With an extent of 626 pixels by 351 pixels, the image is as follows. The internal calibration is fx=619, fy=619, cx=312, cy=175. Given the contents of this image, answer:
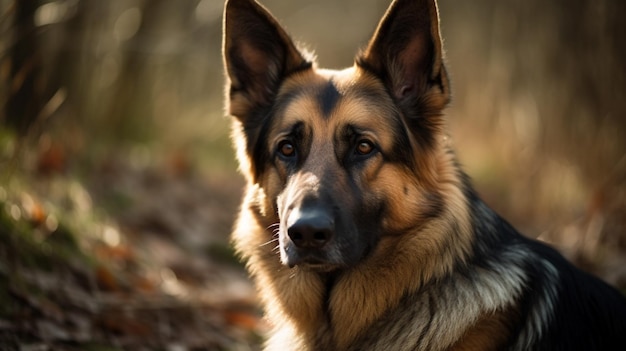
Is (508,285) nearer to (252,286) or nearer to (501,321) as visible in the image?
(501,321)

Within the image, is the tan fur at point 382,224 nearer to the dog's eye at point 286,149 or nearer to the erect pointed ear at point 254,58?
the dog's eye at point 286,149

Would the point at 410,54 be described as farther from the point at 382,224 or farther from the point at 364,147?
the point at 382,224

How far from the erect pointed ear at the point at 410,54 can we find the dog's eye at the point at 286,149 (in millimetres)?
703

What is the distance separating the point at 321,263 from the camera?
3.38 metres

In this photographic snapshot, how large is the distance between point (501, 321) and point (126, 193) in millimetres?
5160

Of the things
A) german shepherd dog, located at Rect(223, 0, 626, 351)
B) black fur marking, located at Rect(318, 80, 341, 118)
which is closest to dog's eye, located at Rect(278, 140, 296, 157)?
german shepherd dog, located at Rect(223, 0, 626, 351)

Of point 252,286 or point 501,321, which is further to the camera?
point 252,286

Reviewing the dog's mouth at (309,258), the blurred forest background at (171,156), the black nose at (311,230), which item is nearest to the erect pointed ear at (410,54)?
the black nose at (311,230)

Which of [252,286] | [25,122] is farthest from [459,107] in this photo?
[25,122]

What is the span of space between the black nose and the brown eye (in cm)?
56

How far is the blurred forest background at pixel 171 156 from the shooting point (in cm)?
459

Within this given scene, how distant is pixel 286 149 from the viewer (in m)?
3.85

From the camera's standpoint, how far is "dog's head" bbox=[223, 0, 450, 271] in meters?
3.40

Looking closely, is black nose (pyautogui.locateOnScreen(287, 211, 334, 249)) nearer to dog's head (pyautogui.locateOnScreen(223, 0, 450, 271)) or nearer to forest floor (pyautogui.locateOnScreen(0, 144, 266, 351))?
dog's head (pyautogui.locateOnScreen(223, 0, 450, 271))
